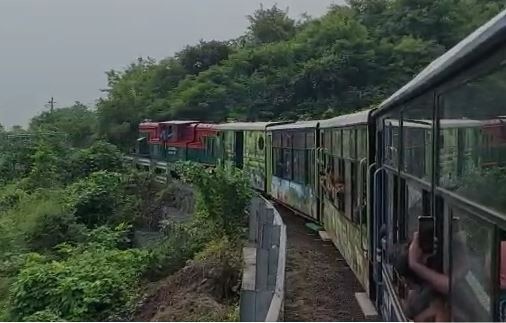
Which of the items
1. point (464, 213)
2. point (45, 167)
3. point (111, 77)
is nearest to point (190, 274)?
point (464, 213)

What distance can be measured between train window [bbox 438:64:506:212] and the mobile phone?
9.9 inches

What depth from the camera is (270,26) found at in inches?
1988

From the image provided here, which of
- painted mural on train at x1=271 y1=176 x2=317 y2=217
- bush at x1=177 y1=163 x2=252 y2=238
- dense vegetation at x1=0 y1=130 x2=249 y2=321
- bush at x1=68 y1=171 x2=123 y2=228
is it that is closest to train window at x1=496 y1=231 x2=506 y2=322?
dense vegetation at x1=0 y1=130 x2=249 y2=321

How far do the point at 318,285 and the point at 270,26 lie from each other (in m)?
41.3

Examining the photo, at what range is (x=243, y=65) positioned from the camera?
136ft

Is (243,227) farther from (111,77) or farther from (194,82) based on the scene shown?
(111,77)

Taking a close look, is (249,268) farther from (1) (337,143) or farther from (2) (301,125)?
(2) (301,125)

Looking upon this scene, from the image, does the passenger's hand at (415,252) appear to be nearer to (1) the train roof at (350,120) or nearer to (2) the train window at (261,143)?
(1) the train roof at (350,120)

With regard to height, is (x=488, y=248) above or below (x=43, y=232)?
above

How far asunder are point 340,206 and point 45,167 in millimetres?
20517

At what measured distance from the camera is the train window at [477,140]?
2656 mm

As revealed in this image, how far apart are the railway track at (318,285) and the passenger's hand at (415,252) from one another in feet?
15.0

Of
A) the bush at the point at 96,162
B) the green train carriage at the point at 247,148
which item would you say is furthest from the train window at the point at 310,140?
the bush at the point at 96,162

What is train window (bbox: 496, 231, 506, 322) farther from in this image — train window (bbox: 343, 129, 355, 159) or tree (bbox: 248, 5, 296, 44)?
tree (bbox: 248, 5, 296, 44)
